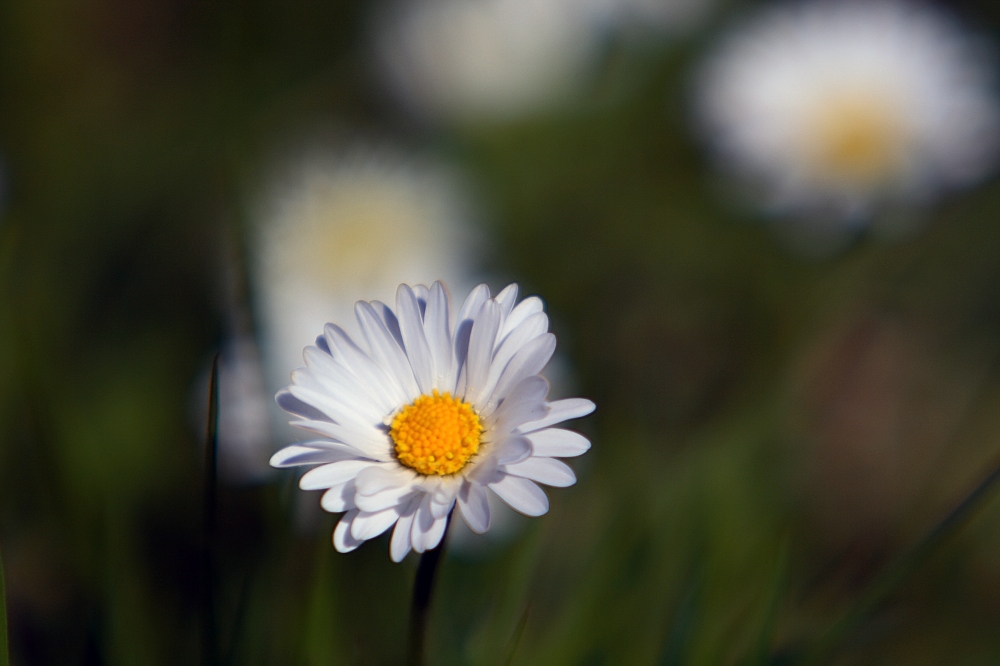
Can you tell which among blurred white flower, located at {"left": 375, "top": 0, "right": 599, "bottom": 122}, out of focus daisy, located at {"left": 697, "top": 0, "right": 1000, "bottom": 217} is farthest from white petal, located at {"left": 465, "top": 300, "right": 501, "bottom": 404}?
blurred white flower, located at {"left": 375, "top": 0, "right": 599, "bottom": 122}

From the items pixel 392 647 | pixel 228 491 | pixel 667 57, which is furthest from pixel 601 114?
pixel 392 647

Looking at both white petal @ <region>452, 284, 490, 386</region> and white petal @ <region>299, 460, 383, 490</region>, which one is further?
white petal @ <region>452, 284, 490, 386</region>

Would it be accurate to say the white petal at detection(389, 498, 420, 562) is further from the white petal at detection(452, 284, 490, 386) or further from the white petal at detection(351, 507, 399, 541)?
the white petal at detection(452, 284, 490, 386)

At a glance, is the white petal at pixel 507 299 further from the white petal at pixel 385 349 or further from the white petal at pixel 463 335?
the white petal at pixel 385 349

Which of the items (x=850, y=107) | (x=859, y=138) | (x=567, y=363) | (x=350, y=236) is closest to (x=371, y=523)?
(x=567, y=363)

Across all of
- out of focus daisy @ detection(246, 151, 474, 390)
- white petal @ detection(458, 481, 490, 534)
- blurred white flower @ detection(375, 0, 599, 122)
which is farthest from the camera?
blurred white flower @ detection(375, 0, 599, 122)

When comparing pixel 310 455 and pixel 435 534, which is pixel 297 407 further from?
pixel 435 534

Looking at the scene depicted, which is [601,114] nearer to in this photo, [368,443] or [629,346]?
[629,346]
